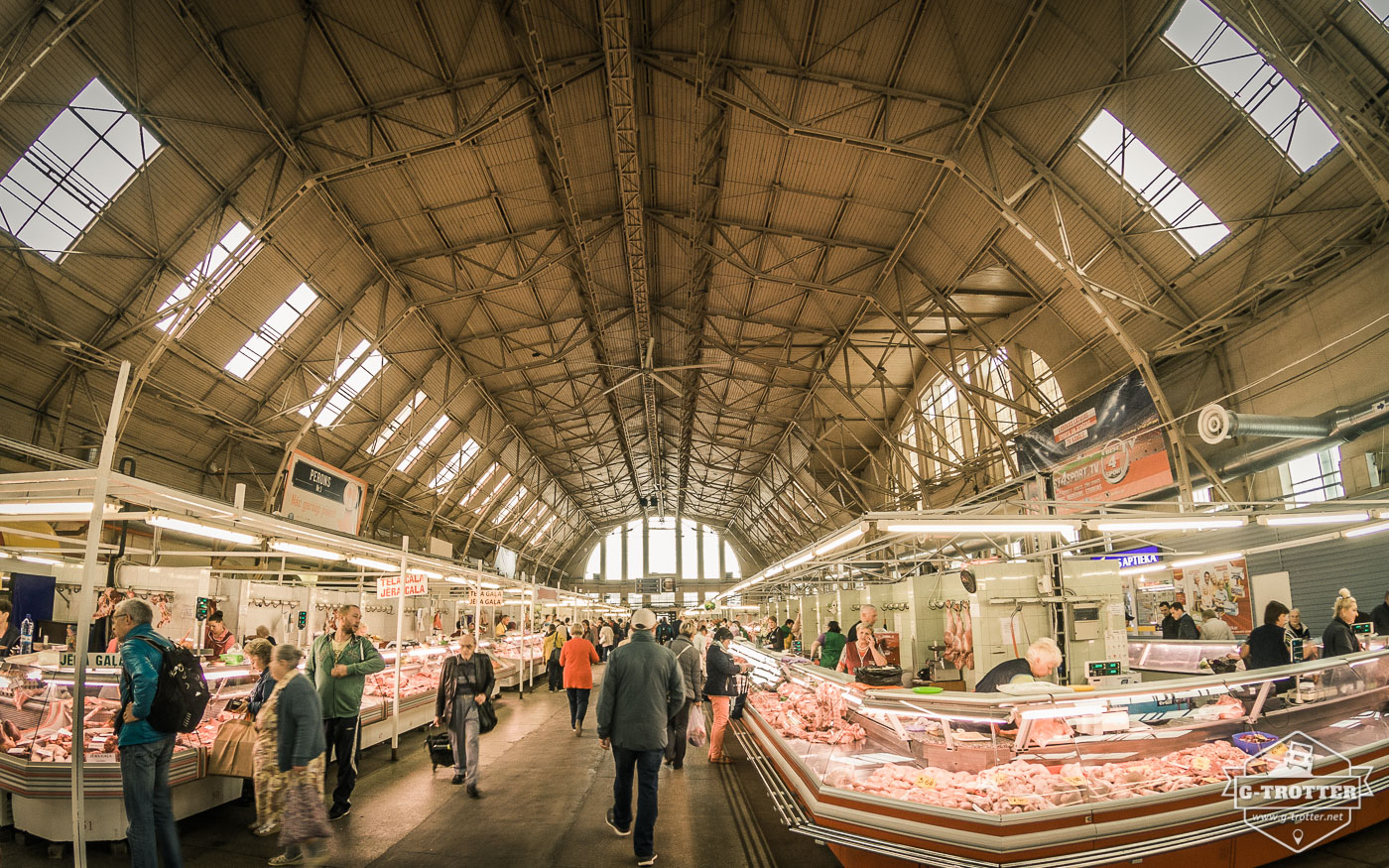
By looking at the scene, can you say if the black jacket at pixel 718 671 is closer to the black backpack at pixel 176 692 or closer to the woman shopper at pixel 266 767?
the woman shopper at pixel 266 767

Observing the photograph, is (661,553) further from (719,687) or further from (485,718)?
(485,718)

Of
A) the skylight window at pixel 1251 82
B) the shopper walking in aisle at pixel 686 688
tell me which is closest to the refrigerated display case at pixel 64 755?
the shopper walking in aisle at pixel 686 688

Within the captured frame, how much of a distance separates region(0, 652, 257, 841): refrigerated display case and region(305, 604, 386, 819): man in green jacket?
0.83 meters

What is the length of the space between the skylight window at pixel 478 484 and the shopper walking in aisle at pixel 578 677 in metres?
15.2

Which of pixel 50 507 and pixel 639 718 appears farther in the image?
pixel 639 718

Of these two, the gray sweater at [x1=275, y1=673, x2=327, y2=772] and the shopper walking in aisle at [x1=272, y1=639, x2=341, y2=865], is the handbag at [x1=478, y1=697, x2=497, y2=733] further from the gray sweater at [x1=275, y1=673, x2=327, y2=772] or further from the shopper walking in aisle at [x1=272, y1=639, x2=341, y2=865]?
the gray sweater at [x1=275, y1=673, x2=327, y2=772]

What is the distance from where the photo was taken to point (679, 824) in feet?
19.2

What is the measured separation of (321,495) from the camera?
52.5ft

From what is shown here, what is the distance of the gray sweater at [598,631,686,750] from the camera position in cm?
514

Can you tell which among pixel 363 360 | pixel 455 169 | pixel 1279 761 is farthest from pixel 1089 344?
pixel 363 360

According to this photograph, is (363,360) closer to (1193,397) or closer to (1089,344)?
(1089,344)

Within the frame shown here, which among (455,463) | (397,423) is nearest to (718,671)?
(397,423)

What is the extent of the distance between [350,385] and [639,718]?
13.8 meters

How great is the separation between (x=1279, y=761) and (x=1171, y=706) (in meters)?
0.68
